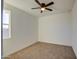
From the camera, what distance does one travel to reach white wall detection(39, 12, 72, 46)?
673 centimetres

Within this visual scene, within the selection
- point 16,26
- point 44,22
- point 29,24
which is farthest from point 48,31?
point 16,26

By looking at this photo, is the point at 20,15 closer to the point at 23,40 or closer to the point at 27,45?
the point at 23,40

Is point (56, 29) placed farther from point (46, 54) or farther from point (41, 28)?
point (46, 54)

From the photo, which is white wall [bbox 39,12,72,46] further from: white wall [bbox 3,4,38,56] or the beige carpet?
the beige carpet

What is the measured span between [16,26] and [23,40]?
1049 mm

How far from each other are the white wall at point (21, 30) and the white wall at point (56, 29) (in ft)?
2.15

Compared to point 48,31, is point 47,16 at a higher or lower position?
higher

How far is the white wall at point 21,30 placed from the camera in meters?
5.57

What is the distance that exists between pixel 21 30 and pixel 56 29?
2413 mm

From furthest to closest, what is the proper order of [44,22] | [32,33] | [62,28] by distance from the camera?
1. [44,22]
2. [32,33]
3. [62,28]

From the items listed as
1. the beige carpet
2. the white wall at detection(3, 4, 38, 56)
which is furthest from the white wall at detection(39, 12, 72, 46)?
the beige carpet

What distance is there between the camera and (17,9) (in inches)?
238

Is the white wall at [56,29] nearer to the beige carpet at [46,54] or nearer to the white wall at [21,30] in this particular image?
the white wall at [21,30]

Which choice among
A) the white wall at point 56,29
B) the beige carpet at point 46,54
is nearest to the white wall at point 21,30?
the beige carpet at point 46,54
